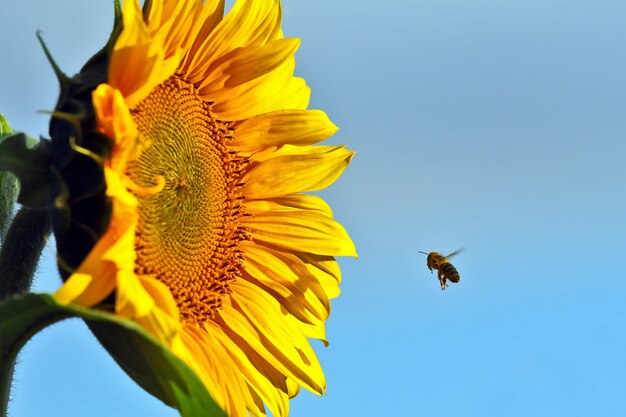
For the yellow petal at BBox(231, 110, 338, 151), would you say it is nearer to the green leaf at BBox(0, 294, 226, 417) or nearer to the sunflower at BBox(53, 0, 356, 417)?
the sunflower at BBox(53, 0, 356, 417)

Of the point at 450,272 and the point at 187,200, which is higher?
the point at 450,272

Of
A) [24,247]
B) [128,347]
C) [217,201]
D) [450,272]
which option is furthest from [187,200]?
[450,272]

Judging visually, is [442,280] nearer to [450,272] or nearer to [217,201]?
[450,272]

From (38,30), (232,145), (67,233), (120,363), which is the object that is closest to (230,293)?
(232,145)

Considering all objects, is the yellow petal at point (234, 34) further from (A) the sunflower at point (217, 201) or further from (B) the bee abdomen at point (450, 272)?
(B) the bee abdomen at point (450, 272)

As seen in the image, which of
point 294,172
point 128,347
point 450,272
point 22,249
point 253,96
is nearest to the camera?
point 128,347

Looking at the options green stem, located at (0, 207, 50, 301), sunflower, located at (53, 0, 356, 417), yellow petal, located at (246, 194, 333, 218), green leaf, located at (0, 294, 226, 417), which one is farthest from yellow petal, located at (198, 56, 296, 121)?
green leaf, located at (0, 294, 226, 417)
